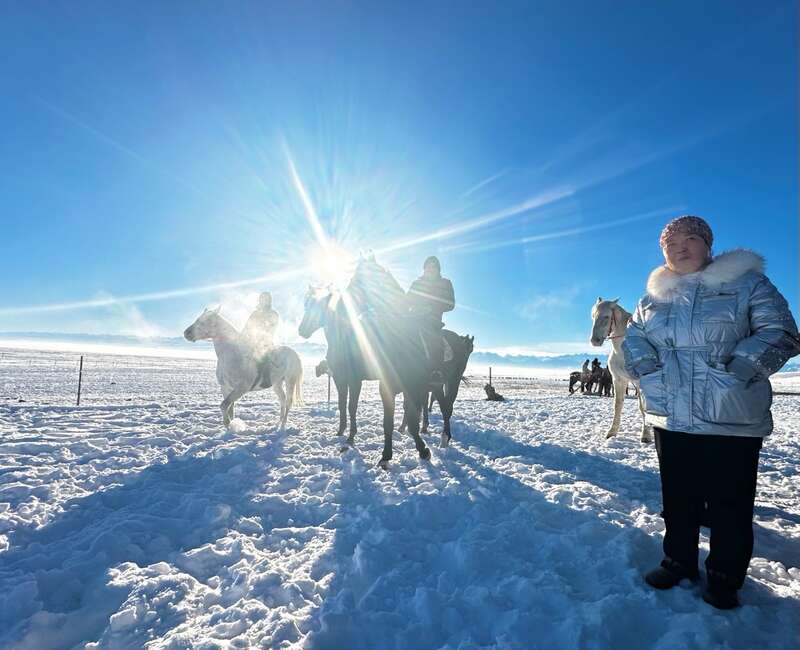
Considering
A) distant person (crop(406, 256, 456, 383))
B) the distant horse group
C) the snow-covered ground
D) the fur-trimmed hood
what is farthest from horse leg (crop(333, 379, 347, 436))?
the fur-trimmed hood

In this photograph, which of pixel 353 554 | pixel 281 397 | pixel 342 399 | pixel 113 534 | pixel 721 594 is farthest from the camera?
pixel 281 397

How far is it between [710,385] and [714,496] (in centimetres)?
66

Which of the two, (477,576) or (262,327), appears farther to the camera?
(262,327)

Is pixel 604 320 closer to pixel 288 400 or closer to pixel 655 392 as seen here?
pixel 655 392

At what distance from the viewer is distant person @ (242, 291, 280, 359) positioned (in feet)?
26.6

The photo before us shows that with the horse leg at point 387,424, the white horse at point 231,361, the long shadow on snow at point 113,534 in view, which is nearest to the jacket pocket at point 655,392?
the long shadow on snow at point 113,534

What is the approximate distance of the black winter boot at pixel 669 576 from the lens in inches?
93.0

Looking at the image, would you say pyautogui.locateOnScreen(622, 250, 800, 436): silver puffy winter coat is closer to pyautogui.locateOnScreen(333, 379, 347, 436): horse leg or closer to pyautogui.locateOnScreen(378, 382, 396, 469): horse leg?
pyautogui.locateOnScreen(378, 382, 396, 469): horse leg

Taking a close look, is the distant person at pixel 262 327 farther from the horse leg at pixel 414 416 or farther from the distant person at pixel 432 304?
the horse leg at pixel 414 416

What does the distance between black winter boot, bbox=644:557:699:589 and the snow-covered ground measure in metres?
0.07

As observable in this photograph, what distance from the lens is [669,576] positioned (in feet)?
7.79

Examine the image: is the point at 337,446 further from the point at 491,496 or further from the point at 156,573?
the point at 156,573

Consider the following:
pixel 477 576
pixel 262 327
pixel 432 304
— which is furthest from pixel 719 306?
pixel 262 327

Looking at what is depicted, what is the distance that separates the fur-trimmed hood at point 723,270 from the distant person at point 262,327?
7354mm
